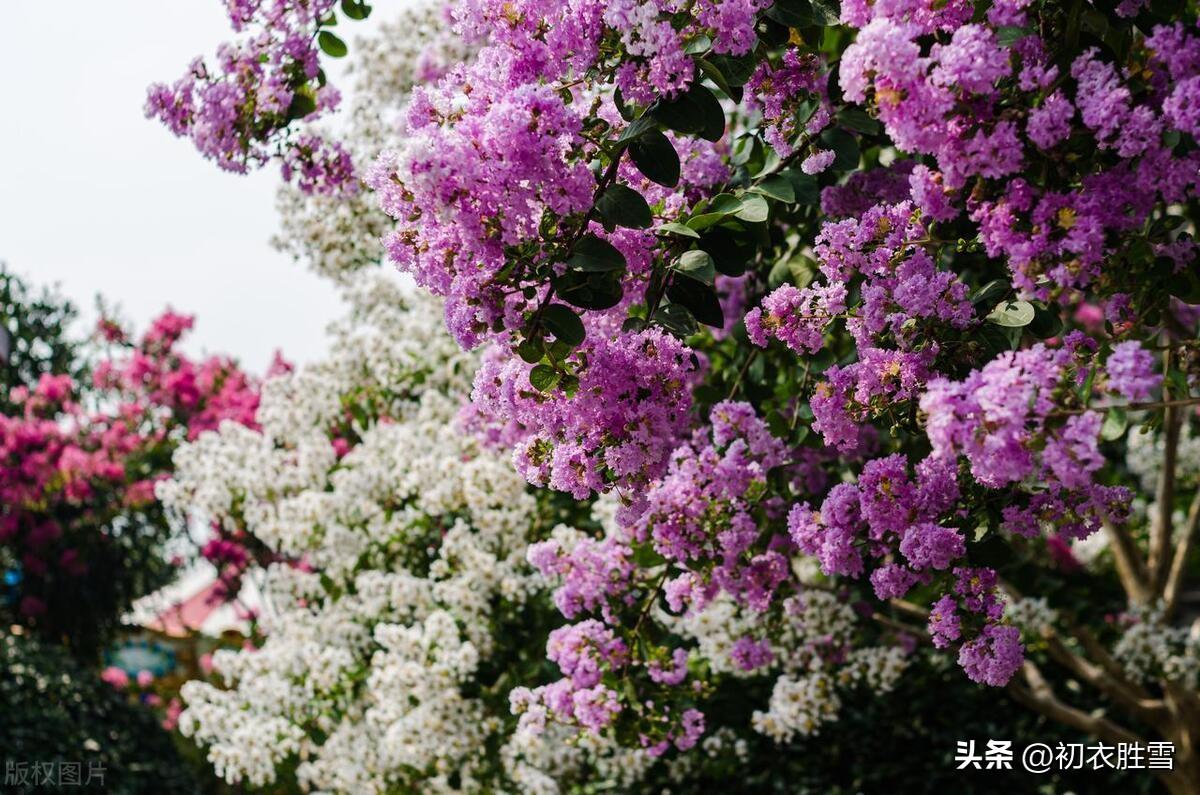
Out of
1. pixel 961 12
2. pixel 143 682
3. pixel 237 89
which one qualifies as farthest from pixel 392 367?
pixel 143 682

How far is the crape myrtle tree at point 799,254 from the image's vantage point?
6.32ft

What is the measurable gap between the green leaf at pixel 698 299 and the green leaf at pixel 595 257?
255 mm

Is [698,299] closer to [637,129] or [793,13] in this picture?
[637,129]

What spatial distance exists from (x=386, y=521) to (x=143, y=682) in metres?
6.55

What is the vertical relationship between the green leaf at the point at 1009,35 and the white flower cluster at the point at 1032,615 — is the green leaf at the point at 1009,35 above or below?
below

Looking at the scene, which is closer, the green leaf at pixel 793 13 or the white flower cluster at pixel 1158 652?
the green leaf at pixel 793 13

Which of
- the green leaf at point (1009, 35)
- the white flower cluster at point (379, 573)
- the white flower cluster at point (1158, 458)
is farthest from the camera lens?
the white flower cluster at point (1158, 458)

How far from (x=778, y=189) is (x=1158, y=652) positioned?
3.81 metres

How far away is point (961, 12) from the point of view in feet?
6.68

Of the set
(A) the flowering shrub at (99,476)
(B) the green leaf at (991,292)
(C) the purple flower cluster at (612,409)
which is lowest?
(C) the purple flower cluster at (612,409)

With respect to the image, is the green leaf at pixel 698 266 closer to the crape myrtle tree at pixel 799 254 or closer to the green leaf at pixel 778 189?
the crape myrtle tree at pixel 799 254

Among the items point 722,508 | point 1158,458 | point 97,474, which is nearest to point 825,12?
point 722,508

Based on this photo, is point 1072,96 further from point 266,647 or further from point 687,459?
point 266,647

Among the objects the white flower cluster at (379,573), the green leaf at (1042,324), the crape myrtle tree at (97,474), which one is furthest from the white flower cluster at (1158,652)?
the crape myrtle tree at (97,474)
